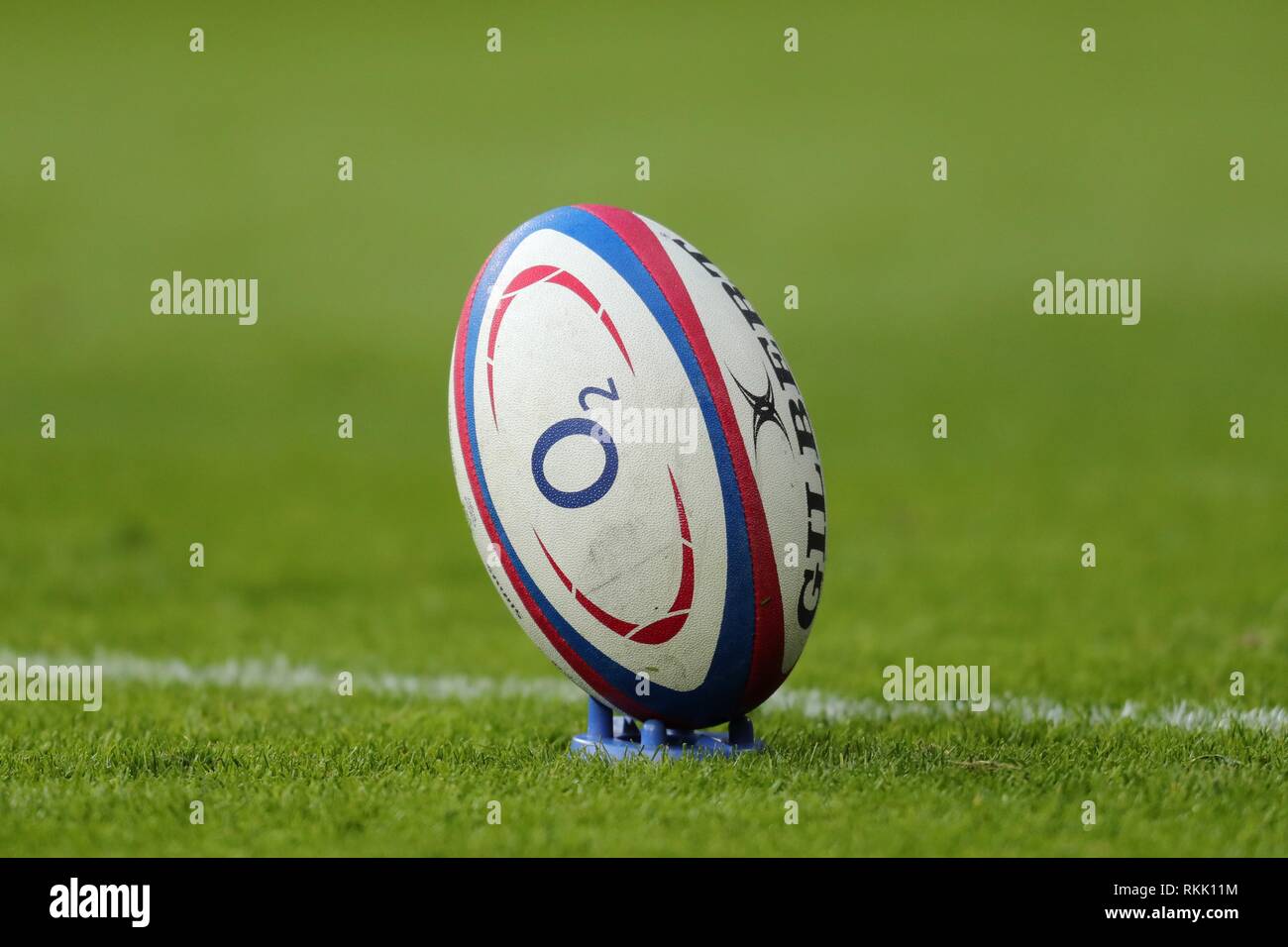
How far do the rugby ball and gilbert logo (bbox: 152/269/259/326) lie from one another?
49.9 ft

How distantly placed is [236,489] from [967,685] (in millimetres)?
8702

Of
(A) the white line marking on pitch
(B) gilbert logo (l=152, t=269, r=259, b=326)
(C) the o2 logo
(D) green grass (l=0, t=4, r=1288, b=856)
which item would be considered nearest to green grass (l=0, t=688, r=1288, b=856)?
(D) green grass (l=0, t=4, r=1288, b=856)

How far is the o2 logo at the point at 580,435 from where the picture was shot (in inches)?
201

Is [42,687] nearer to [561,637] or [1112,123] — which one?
[561,637]

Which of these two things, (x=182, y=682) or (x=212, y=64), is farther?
(x=212, y=64)

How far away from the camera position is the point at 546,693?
7465mm

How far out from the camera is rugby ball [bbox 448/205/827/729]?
5094 millimetres

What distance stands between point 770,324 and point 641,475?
44.6ft

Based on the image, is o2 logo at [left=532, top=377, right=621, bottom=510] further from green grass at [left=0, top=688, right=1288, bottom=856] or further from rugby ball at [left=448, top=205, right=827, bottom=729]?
green grass at [left=0, top=688, right=1288, bottom=856]

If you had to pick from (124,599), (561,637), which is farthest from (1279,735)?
(124,599)

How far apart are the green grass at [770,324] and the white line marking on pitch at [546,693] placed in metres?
0.23

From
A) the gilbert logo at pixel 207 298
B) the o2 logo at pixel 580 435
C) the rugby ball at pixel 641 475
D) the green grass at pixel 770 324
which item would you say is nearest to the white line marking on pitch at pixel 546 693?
the green grass at pixel 770 324

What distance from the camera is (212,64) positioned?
2478cm

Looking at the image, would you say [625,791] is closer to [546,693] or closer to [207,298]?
[546,693]
